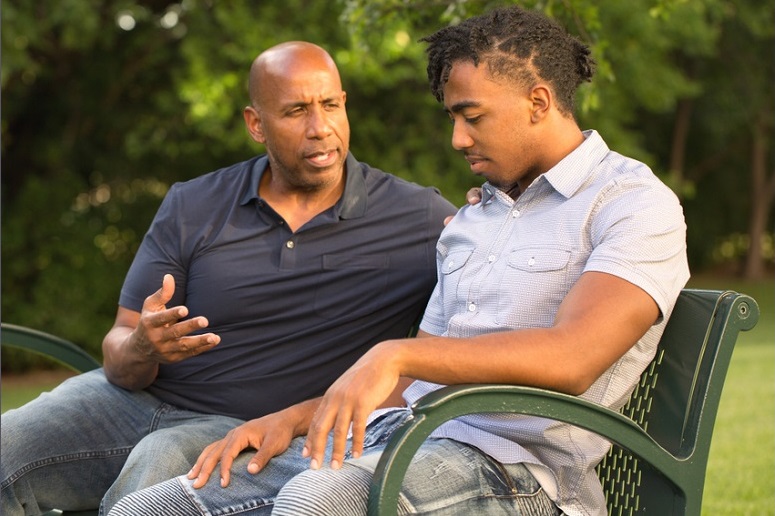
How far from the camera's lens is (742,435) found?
664cm

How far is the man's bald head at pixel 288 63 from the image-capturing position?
11.5ft

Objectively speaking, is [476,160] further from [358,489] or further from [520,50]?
[358,489]

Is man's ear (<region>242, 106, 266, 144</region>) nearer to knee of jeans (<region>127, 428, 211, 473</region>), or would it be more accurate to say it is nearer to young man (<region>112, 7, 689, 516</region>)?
young man (<region>112, 7, 689, 516</region>)

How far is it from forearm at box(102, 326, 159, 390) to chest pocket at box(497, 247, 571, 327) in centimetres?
115

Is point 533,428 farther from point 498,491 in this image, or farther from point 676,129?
point 676,129

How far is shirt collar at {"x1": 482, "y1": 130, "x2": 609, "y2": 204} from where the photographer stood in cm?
252

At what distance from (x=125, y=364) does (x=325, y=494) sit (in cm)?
130

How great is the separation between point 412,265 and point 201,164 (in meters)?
11.4

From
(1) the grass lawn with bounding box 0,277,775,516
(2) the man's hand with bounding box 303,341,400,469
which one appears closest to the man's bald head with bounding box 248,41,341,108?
(2) the man's hand with bounding box 303,341,400,469

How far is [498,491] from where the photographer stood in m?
2.32

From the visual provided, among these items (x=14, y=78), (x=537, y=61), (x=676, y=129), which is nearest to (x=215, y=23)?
(x=14, y=78)

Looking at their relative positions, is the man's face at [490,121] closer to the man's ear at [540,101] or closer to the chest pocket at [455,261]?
the man's ear at [540,101]

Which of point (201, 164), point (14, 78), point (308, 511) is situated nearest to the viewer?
point (308, 511)

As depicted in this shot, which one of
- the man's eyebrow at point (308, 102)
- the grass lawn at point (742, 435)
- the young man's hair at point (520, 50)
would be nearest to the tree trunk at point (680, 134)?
the grass lawn at point (742, 435)
